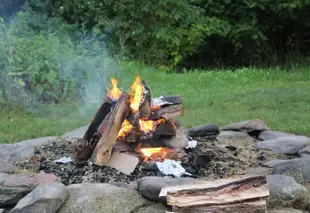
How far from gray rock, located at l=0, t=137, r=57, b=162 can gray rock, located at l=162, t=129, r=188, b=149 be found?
3.72 ft

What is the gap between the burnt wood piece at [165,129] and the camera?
5262 millimetres

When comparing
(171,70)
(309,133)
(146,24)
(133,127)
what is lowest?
(171,70)

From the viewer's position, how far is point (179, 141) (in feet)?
17.5

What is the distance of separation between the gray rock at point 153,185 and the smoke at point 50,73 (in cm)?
370

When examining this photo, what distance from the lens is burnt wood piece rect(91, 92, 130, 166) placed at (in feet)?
16.0

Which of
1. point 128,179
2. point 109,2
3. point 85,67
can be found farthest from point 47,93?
point 128,179

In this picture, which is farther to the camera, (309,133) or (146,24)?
(309,133)

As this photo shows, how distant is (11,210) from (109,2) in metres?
1.95

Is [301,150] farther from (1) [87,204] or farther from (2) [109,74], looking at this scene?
(2) [109,74]

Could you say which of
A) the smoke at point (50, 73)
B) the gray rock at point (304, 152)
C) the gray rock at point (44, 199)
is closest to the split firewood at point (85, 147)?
the gray rock at point (44, 199)

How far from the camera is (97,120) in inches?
205

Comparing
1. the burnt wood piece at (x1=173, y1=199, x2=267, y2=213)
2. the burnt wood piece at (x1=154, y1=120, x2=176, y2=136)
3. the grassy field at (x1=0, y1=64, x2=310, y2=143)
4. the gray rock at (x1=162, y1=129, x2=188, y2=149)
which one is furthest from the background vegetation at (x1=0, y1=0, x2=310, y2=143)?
the burnt wood piece at (x1=173, y1=199, x2=267, y2=213)

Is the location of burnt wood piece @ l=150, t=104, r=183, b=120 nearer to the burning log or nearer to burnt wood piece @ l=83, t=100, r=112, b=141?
burnt wood piece @ l=83, t=100, r=112, b=141

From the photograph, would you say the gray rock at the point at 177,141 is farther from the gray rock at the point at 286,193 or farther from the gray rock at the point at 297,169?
the gray rock at the point at 286,193
